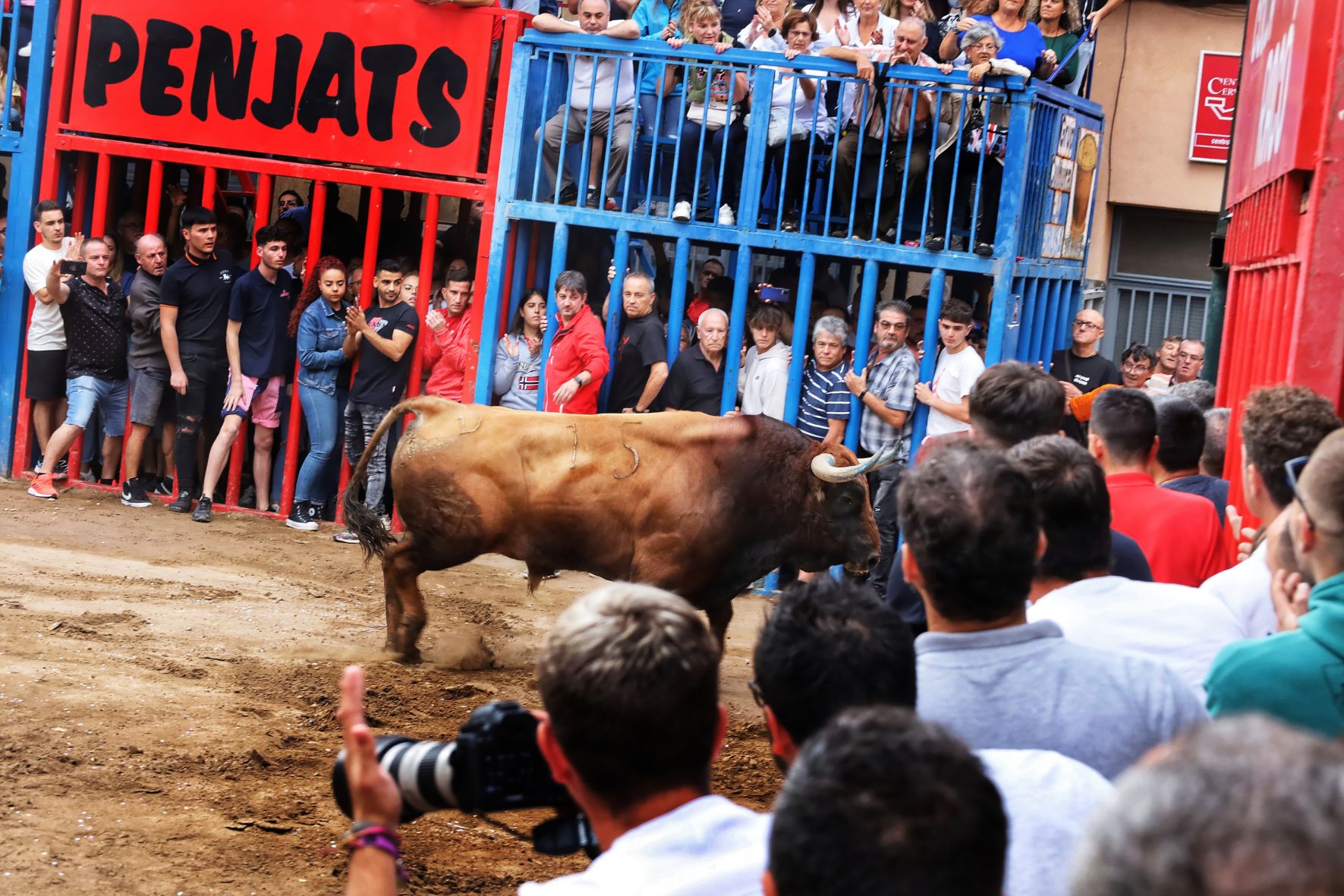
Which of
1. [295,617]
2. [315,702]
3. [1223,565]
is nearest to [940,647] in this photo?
[1223,565]

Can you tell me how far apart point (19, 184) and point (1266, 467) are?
32.2 ft

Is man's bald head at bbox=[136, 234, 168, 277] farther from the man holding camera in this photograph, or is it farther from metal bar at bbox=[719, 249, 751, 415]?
the man holding camera

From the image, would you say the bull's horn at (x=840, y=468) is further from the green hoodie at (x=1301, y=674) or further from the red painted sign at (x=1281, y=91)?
the green hoodie at (x=1301, y=674)

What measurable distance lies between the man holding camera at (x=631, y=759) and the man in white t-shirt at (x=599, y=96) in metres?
7.83

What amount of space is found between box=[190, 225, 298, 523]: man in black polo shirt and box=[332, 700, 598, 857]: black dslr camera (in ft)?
27.4

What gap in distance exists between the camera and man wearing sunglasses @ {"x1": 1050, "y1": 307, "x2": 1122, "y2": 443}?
923 centimetres

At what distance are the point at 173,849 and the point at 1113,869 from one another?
13.7 ft

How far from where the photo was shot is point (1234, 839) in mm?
986

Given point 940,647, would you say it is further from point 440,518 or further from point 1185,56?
point 1185,56

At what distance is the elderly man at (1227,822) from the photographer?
3.20ft

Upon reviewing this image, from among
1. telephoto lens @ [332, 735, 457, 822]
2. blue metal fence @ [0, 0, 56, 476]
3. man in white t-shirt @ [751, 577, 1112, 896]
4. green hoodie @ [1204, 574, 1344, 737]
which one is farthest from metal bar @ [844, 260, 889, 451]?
telephoto lens @ [332, 735, 457, 822]

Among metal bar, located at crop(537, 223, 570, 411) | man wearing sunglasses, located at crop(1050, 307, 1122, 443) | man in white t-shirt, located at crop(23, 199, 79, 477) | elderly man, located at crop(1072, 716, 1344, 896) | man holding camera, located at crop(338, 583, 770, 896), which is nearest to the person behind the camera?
elderly man, located at crop(1072, 716, 1344, 896)

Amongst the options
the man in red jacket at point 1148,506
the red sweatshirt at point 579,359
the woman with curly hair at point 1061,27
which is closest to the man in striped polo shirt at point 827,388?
the red sweatshirt at point 579,359

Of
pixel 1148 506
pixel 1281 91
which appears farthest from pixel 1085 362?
pixel 1148 506
